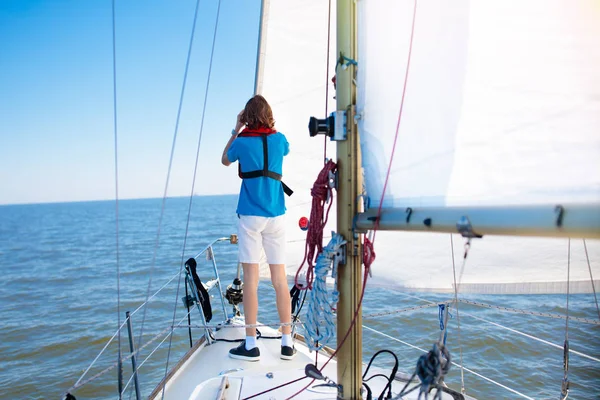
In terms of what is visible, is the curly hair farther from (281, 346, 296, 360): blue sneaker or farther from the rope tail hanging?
the rope tail hanging

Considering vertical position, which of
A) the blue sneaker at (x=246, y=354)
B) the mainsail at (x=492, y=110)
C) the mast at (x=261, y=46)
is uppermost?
the mast at (x=261, y=46)

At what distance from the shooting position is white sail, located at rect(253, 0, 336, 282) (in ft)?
9.25

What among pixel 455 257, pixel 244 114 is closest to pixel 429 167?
pixel 455 257

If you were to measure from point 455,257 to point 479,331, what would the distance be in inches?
143

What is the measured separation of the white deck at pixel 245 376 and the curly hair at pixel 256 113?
1.30 m

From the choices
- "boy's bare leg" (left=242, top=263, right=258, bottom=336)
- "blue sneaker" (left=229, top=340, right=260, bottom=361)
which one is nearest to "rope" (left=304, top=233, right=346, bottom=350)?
"boy's bare leg" (left=242, top=263, right=258, bottom=336)

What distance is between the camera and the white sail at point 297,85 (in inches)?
111

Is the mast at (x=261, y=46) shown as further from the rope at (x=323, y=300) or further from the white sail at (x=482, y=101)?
the rope at (x=323, y=300)

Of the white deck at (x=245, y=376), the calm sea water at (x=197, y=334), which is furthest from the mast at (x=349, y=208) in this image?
the calm sea water at (x=197, y=334)

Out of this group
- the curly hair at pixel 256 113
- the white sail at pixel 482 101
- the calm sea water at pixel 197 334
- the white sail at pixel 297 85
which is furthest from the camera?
the calm sea water at pixel 197 334

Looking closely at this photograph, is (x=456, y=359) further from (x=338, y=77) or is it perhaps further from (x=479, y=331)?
(x=338, y=77)

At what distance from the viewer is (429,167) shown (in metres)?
1.31

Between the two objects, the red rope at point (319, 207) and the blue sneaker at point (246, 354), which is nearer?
the red rope at point (319, 207)

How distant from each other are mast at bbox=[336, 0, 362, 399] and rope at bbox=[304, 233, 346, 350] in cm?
4
